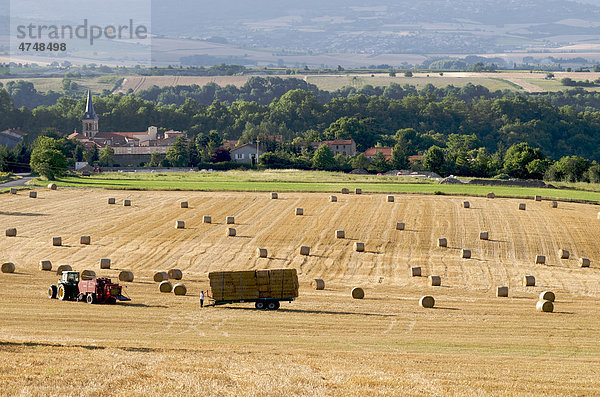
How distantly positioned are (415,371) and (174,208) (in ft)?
182

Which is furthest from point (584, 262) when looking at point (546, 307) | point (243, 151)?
point (243, 151)

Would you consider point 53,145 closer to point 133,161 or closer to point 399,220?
point 133,161

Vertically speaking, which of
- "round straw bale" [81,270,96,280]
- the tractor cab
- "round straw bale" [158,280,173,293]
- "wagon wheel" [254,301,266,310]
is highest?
the tractor cab

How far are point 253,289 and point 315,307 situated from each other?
3147 millimetres

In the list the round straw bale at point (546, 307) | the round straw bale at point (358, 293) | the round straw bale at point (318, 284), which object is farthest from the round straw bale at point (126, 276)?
the round straw bale at point (546, 307)

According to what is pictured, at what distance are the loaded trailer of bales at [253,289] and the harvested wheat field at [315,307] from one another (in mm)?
693

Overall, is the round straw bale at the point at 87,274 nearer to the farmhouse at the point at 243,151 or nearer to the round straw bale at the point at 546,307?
the round straw bale at the point at 546,307

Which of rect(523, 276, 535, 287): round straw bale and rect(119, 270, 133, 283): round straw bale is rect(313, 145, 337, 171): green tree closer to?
rect(523, 276, 535, 287): round straw bale

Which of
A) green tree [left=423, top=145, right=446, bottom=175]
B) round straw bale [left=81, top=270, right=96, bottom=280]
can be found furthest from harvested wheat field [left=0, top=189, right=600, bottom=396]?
green tree [left=423, top=145, right=446, bottom=175]

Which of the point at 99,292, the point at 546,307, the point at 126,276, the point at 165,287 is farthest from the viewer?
the point at 126,276

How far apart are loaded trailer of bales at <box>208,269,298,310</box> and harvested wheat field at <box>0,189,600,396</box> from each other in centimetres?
69

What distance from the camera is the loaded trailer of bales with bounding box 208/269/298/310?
145 feet

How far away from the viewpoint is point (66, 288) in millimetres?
44469

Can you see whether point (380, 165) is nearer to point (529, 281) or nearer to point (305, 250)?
point (305, 250)
